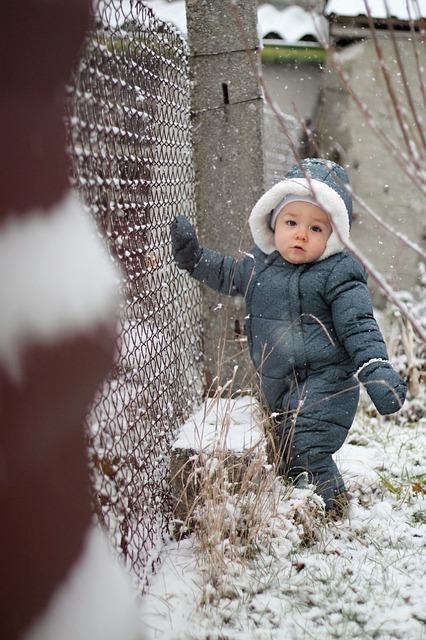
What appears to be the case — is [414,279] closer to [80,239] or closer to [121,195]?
[121,195]

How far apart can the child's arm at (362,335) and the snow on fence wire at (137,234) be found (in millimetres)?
682

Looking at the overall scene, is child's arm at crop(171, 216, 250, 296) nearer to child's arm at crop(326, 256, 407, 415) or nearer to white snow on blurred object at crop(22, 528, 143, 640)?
child's arm at crop(326, 256, 407, 415)

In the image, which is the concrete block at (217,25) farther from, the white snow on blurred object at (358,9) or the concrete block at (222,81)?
the white snow on blurred object at (358,9)

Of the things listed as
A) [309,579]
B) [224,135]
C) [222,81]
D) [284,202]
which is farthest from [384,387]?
[222,81]

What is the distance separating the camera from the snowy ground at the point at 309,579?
227cm

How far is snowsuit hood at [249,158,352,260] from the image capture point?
3062mm

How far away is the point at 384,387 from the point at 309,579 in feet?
2.42

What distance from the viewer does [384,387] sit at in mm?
2822

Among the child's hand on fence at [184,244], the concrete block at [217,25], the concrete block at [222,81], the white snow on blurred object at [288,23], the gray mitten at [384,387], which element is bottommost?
the gray mitten at [384,387]

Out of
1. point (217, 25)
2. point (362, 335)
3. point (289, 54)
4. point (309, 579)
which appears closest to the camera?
point (309, 579)

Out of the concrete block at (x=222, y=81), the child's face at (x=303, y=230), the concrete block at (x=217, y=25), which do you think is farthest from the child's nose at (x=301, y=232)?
the concrete block at (x=217, y=25)

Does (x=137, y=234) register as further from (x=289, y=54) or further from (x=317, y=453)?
(x=289, y=54)

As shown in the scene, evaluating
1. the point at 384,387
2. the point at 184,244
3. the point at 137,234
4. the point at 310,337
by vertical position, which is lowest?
the point at 384,387

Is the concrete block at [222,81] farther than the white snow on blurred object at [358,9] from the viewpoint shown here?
No
